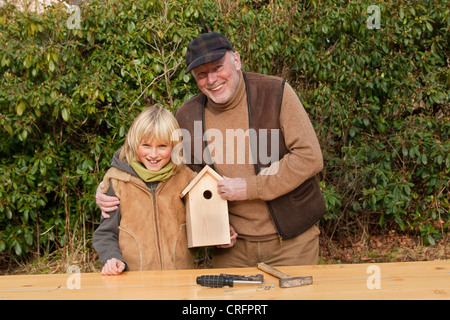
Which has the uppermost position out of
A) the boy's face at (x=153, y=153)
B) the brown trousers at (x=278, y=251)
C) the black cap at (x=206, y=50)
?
the black cap at (x=206, y=50)

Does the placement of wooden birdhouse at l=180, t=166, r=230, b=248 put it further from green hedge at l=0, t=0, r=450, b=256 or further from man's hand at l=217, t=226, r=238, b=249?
green hedge at l=0, t=0, r=450, b=256

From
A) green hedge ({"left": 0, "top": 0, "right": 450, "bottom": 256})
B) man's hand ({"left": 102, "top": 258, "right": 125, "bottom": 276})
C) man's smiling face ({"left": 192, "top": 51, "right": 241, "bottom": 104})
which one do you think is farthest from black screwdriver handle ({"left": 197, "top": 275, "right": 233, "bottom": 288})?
green hedge ({"left": 0, "top": 0, "right": 450, "bottom": 256})

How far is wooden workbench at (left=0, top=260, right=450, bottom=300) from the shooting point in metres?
2.10

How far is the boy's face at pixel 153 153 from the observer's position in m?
2.71

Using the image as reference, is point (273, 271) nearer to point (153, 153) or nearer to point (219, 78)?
point (153, 153)

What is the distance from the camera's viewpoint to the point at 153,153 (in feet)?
8.88

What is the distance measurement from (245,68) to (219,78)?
2.21 meters

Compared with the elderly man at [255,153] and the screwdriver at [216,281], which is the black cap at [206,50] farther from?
the screwdriver at [216,281]

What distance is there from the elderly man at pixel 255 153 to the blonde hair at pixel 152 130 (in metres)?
0.30

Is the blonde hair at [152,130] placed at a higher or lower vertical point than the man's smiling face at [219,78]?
lower

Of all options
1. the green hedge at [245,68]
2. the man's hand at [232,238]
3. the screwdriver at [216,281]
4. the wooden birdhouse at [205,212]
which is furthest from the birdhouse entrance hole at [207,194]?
the green hedge at [245,68]

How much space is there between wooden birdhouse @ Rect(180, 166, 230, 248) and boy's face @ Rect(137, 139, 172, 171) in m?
0.21

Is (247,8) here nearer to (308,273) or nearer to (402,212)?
(402,212)

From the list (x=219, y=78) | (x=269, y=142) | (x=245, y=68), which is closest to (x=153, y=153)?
(x=219, y=78)
